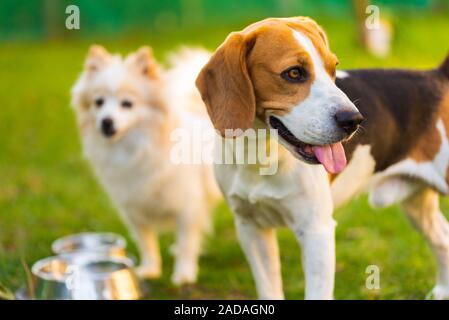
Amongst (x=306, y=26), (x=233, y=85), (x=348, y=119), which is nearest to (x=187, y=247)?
(x=233, y=85)

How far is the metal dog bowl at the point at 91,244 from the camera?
16.0ft

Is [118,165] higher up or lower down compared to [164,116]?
lower down

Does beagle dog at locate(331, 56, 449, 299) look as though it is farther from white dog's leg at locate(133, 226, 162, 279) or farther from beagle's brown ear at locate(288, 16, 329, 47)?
white dog's leg at locate(133, 226, 162, 279)

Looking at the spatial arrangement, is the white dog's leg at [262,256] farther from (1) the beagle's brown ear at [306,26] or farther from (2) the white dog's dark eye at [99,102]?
(2) the white dog's dark eye at [99,102]

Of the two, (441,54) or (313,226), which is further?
(441,54)

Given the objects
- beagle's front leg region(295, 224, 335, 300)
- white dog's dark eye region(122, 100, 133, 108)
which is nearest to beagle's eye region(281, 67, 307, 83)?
beagle's front leg region(295, 224, 335, 300)

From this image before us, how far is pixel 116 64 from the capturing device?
16.3 ft

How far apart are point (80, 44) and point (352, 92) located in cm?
1028

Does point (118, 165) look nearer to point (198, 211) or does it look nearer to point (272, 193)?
point (198, 211)

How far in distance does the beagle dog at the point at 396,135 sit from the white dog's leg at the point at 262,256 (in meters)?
0.39

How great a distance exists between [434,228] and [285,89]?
4.57 ft

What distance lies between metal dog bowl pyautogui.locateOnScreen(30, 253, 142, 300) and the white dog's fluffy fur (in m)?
0.62

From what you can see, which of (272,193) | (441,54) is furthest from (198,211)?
(441,54)

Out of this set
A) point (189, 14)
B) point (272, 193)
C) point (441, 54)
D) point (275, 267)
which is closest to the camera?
point (272, 193)
